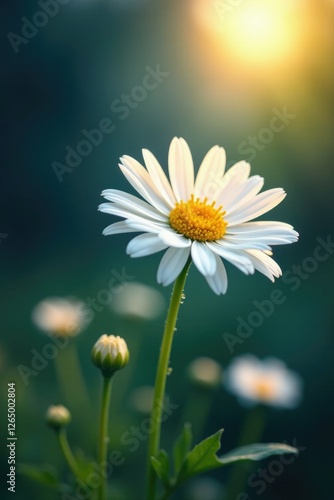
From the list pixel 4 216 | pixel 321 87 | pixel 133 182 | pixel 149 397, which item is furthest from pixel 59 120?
pixel 133 182

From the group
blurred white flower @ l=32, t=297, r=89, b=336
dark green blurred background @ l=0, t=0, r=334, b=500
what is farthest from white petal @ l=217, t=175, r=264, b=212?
dark green blurred background @ l=0, t=0, r=334, b=500

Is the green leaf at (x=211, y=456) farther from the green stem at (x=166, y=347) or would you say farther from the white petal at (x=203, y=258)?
the white petal at (x=203, y=258)

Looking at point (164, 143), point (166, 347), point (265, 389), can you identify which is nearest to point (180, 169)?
point (166, 347)

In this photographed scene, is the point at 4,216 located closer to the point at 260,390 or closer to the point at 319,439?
the point at 260,390

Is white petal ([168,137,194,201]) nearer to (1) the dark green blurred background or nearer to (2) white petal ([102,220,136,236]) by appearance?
(2) white petal ([102,220,136,236])

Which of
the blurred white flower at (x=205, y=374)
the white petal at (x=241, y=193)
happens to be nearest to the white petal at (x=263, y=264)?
the white petal at (x=241, y=193)

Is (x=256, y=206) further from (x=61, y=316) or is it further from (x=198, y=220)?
(x=61, y=316)
